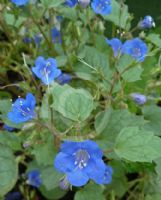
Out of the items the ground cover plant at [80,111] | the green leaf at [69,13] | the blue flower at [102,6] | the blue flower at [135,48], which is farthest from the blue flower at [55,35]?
the blue flower at [135,48]

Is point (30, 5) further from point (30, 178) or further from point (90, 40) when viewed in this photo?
A: point (30, 178)

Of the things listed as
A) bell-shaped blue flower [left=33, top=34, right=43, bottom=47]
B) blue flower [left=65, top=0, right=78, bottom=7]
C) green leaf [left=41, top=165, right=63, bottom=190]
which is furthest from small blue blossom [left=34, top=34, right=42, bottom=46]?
green leaf [left=41, top=165, right=63, bottom=190]

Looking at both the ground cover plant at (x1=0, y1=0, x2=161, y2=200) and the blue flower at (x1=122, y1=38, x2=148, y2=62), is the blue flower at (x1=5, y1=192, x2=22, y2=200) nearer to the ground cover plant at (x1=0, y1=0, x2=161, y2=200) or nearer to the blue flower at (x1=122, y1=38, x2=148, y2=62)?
the ground cover plant at (x1=0, y1=0, x2=161, y2=200)

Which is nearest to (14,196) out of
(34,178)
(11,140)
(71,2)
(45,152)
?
(34,178)

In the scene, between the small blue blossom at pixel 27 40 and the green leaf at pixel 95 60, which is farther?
the small blue blossom at pixel 27 40

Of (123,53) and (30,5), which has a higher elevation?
(30,5)

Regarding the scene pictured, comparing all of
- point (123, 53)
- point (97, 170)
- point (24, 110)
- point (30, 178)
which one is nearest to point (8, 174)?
point (24, 110)

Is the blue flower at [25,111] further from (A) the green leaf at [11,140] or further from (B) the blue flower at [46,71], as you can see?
(A) the green leaf at [11,140]
